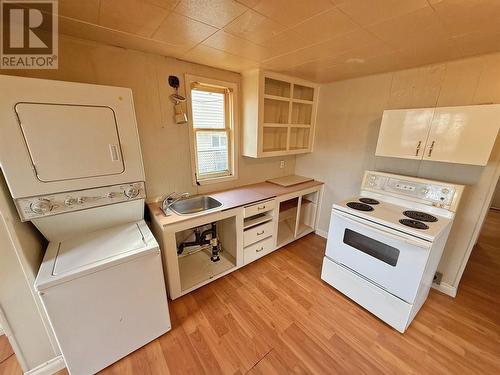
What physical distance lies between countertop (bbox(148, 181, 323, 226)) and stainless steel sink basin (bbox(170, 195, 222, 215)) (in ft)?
0.22

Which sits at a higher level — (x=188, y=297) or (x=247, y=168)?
(x=247, y=168)

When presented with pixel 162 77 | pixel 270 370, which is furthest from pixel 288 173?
pixel 270 370

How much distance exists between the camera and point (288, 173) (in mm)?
3240

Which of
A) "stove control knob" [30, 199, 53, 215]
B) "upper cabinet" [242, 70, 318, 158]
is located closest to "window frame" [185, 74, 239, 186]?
"upper cabinet" [242, 70, 318, 158]

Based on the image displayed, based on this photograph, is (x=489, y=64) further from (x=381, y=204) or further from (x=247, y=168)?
(x=247, y=168)

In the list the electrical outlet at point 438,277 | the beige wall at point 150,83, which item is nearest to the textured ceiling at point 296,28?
the beige wall at point 150,83

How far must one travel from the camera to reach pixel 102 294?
3.97 ft

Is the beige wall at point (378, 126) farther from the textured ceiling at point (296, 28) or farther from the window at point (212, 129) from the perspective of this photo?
the window at point (212, 129)

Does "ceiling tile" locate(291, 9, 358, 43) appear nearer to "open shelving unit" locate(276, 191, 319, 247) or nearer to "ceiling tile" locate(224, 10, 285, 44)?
"ceiling tile" locate(224, 10, 285, 44)

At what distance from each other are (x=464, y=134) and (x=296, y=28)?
1.54m

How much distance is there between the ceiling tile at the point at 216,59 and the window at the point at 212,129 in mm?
171

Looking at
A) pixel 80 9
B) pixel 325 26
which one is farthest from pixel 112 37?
pixel 325 26

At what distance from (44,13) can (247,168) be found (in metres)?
2.08

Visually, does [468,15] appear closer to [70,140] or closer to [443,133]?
[443,133]
